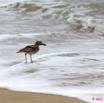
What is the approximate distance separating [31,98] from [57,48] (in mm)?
3440

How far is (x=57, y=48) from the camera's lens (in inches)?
332

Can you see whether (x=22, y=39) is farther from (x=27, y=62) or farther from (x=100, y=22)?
(x=100, y=22)

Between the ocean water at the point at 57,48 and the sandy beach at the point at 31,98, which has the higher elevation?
the sandy beach at the point at 31,98

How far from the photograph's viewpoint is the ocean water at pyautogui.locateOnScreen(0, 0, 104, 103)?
565 cm

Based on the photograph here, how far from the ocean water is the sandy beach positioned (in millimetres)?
145

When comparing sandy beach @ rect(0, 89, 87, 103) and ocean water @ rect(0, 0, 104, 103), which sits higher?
sandy beach @ rect(0, 89, 87, 103)

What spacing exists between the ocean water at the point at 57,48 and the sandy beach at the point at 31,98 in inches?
5.7

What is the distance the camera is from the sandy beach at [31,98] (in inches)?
Answer: 195

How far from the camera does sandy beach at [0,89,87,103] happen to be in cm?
495

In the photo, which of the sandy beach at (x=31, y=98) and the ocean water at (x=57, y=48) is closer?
the sandy beach at (x=31, y=98)

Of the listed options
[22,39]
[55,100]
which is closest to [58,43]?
[22,39]

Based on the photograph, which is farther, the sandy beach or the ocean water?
the ocean water

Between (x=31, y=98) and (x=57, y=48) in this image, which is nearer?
(x=31, y=98)

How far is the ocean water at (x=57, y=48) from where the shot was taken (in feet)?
18.5
